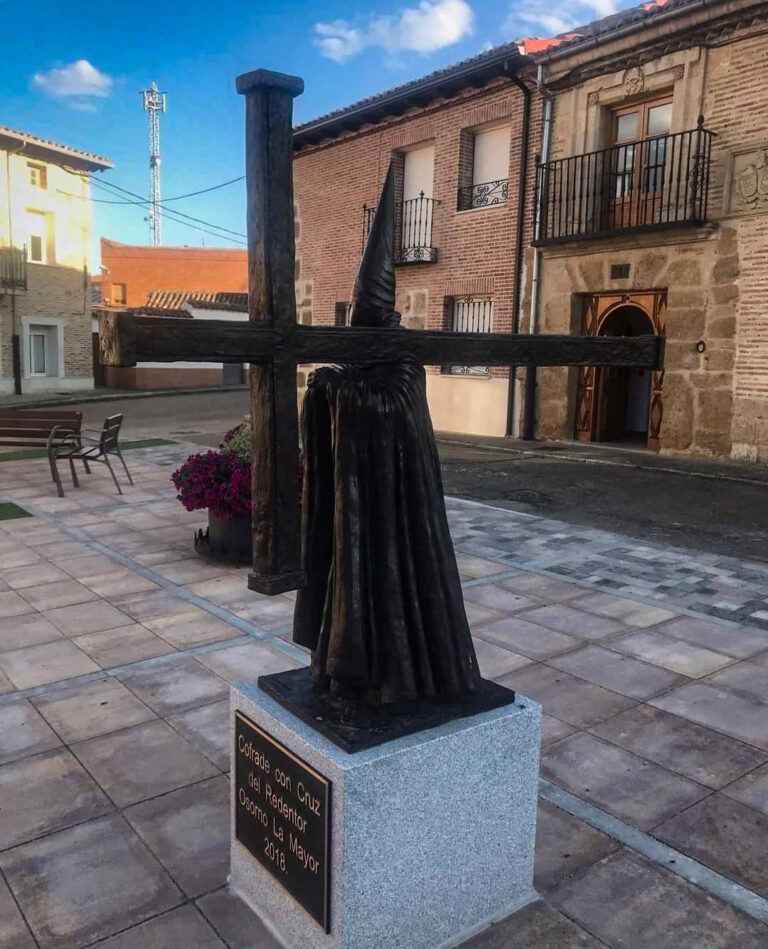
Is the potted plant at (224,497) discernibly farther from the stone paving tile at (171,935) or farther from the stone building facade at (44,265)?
the stone building facade at (44,265)

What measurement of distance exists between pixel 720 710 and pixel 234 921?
256 centimetres

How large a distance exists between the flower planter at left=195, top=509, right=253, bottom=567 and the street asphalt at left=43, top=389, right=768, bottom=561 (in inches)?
144

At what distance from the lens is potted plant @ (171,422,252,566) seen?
21.0 ft

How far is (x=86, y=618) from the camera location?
523 centimetres

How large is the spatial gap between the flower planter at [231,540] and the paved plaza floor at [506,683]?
0.14m

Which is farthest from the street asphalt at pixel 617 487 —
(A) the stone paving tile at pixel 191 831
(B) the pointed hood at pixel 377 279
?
(B) the pointed hood at pixel 377 279

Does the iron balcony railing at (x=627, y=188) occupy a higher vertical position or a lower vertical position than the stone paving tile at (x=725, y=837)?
higher

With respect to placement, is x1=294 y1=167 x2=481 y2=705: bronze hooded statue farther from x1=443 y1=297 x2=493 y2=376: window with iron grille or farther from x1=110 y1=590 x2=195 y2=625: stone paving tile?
x1=443 y1=297 x2=493 y2=376: window with iron grille

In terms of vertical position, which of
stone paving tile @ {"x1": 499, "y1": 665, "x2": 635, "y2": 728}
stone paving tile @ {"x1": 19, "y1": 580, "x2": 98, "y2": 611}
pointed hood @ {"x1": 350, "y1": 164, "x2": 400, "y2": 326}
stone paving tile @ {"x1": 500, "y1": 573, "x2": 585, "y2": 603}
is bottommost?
stone paving tile @ {"x1": 19, "y1": 580, "x2": 98, "y2": 611}

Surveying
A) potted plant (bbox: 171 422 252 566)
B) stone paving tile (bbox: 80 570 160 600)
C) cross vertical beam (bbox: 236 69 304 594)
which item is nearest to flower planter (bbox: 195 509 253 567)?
potted plant (bbox: 171 422 252 566)

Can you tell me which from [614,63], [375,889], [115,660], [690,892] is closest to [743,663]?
[690,892]

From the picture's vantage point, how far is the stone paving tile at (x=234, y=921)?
246 cm

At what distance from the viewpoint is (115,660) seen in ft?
14.8

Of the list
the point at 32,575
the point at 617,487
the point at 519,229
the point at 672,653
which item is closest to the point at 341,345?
the point at 672,653
